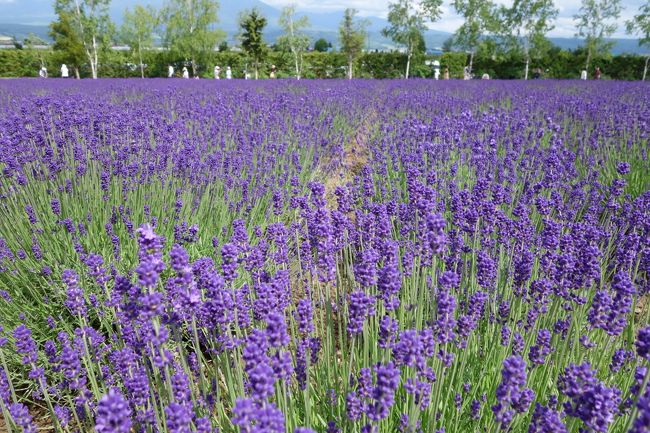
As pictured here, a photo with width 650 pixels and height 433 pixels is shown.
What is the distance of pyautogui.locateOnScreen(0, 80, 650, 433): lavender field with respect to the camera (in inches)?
55.0

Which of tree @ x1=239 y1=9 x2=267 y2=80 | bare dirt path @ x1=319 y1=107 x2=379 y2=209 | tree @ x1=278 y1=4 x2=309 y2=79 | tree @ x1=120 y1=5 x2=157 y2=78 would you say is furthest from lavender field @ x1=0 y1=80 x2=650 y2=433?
tree @ x1=120 y1=5 x2=157 y2=78

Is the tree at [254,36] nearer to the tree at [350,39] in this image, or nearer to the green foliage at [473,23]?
the tree at [350,39]

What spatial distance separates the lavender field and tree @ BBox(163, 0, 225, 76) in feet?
92.9

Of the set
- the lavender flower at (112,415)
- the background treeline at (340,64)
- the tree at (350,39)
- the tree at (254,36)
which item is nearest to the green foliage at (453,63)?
the background treeline at (340,64)

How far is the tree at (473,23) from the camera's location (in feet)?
95.5

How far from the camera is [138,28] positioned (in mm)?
36469

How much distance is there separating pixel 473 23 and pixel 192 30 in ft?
65.5

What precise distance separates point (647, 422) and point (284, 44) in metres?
34.1

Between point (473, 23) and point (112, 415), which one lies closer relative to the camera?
point (112, 415)

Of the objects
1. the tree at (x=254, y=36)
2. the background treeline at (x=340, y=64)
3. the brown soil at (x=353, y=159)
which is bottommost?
the brown soil at (x=353, y=159)

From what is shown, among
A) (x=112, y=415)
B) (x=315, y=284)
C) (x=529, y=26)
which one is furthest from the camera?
(x=529, y=26)

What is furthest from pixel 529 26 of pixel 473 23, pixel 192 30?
pixel 192 30

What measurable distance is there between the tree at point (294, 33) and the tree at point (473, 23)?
388 inches

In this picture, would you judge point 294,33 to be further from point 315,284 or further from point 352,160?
point 315,284
